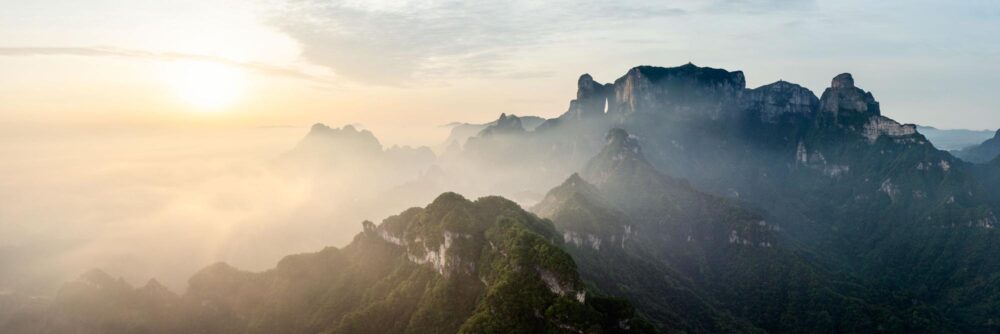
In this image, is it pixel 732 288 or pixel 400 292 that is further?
pixel 732 288

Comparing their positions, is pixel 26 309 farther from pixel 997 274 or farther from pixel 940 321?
pixel 997 274

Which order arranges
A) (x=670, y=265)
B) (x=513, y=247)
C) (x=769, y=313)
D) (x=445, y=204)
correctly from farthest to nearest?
(x=670, y=265) < (x=769, y=313) < (x=445, y=204) < (x=513, y=247)

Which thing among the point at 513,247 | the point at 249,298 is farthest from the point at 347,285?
the point at 513,247

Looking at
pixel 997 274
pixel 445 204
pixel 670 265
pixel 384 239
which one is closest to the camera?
pixel 445 204

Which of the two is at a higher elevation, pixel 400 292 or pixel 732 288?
pixel 400 292

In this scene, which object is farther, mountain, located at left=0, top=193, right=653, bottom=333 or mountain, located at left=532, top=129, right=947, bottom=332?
mountain, located at left=532, top=129, right=947, bottom=332

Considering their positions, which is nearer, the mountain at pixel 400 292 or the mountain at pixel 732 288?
the mountain at pixel 400 292

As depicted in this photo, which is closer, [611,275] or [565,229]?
[611,275]

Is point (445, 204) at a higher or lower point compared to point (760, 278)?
higher
